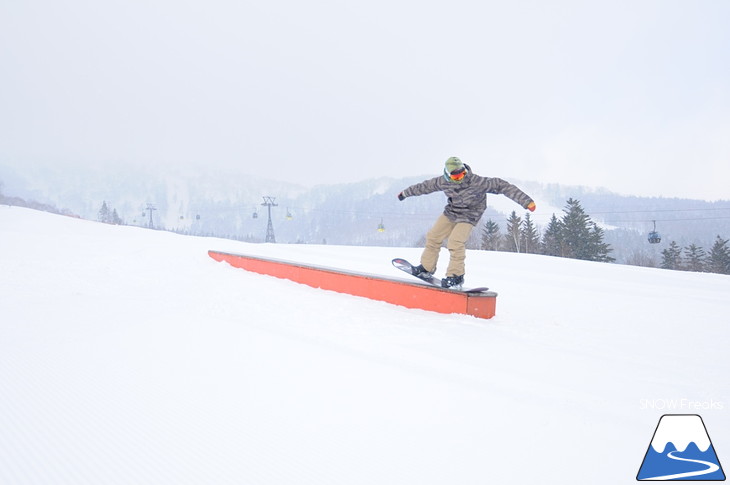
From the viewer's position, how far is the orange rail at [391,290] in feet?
13.1

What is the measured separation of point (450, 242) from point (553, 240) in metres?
47.3

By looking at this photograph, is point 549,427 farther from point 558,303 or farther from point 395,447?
point 558,303

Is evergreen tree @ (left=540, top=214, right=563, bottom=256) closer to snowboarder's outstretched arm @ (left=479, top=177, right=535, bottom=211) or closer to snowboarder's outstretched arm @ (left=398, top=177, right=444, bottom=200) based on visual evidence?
snowboarder's outstretched arm @ (left=398, top=177, right=444, bottom=200)

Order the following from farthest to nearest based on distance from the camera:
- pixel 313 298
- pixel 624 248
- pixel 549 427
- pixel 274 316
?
pixel 624 248 < pixel 313 298 < pixel 274 316 < pixel 549 427

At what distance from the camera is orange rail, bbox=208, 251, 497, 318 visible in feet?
13.1

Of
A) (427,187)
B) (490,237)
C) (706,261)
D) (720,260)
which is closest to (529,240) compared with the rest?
(490,237)

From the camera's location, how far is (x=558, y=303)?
5.13 meters

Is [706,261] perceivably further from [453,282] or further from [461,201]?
[453,282]

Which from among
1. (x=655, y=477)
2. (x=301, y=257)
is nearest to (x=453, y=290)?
(x=655, y=477)

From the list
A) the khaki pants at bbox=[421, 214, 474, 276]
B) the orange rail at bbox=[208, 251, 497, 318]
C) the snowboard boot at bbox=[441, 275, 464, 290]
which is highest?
the khaki pants at bbox=[421, 214, 474, 276]

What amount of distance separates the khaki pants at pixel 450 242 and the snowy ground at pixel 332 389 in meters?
0.80

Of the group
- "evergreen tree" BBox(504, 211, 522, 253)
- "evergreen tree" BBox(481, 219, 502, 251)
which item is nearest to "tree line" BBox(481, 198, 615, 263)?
"evergreen tree" BBox(504, 211, 522, 253)

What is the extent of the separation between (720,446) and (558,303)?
382 cm

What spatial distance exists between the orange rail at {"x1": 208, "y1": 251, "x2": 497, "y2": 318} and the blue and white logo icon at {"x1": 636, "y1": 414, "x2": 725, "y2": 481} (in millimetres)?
2264
